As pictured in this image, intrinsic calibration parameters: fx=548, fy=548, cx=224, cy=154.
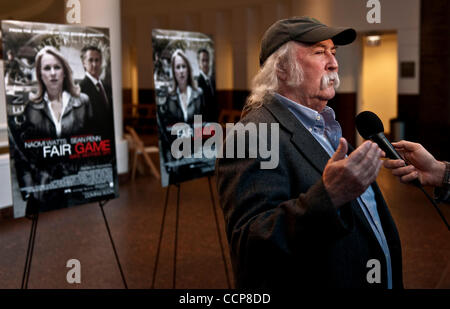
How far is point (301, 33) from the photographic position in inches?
67.4

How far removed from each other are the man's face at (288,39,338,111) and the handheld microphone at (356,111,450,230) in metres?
0.19

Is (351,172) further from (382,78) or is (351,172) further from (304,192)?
(382,78)

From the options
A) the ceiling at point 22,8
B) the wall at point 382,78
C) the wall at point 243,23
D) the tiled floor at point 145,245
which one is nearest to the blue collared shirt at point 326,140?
the tiled floor at point 145,245

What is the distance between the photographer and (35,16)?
44.7 ft

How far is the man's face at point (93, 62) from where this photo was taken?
367 centimetres

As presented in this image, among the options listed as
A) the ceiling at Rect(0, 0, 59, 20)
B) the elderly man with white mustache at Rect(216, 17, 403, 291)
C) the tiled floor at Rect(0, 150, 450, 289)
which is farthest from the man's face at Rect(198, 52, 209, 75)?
the ceiling at Rect(0, 0, 59, 20)

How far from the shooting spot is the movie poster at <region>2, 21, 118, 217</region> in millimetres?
3314

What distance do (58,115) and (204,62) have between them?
128cm

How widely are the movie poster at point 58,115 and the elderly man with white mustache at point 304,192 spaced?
76.4 inches

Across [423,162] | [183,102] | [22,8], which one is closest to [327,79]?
[423,162]

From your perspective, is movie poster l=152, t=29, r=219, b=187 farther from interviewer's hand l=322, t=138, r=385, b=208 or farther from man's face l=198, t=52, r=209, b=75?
interviewer's hand l=322, t=138, r=385, b=208

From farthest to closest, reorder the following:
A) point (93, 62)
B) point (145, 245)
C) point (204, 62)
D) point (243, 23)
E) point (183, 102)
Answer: point (243, 23), point (145, 245), point (204, 62), point (183, 102), point (93, 62)

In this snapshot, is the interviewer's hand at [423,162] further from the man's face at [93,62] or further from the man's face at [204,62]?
the man's face at [204,62]
